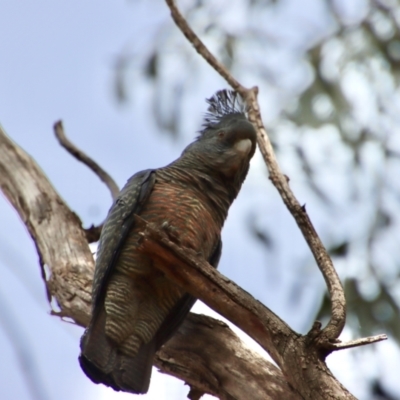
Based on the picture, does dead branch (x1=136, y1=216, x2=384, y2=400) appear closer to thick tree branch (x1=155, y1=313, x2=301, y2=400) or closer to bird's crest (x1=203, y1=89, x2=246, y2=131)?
thick tree branch (x1=155, y1=313, x2=301, y2=400)

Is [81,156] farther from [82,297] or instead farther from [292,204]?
[292,204]

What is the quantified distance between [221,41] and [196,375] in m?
2.98

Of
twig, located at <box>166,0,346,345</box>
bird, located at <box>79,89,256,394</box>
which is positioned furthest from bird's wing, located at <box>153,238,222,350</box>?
twig, located at <box>166,0,346,345</box>

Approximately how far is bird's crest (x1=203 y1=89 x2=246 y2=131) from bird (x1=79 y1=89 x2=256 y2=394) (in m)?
0.10

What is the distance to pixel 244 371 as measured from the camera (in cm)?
340

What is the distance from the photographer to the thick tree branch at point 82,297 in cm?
339

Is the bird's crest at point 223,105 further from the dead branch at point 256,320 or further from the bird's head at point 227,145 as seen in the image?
the dead branch at point 256,320

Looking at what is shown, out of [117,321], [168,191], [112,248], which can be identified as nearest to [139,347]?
[117,321]

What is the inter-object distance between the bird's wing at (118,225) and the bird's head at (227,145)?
349 mm

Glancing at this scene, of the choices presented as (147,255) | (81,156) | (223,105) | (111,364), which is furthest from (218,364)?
(81,156)

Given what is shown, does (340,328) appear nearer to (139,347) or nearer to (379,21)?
(139,347)

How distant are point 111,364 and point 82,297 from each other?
2.33ft

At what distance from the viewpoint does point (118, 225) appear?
12.0 ft

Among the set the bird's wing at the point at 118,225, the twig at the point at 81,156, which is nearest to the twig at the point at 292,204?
the bird's wing at the point at 118,225
